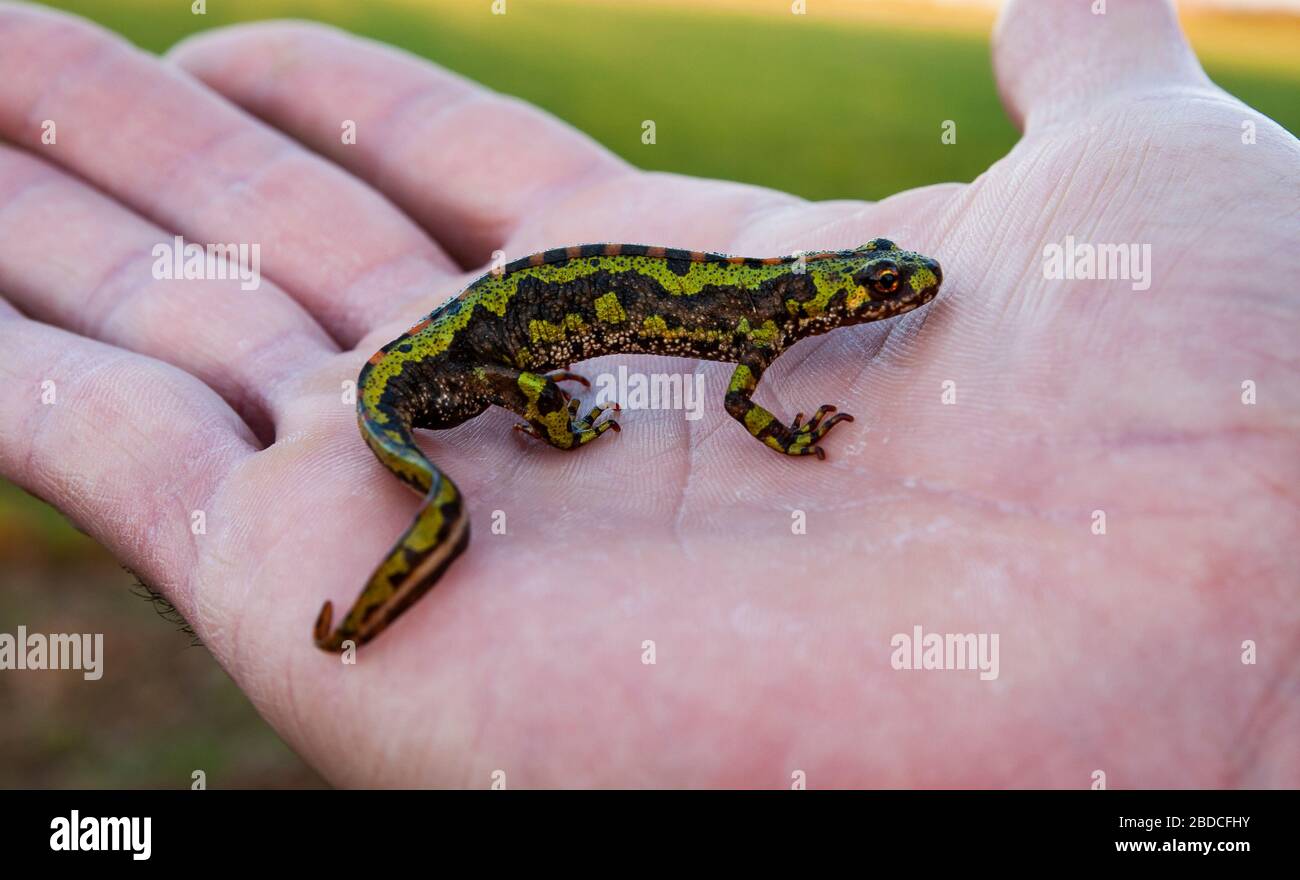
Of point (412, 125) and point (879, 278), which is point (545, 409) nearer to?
point (879, 278)

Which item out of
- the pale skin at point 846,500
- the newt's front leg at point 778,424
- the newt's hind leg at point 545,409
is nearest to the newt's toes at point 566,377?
the pale skin at point 846,500

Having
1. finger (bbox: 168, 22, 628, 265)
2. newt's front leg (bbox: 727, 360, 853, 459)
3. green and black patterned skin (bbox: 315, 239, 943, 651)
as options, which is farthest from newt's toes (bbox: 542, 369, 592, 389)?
finger (bbox: 168, 22, 628, 265)

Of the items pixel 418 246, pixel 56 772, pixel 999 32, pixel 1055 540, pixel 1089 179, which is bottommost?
pixel 56 772

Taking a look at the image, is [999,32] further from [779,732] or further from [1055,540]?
[779,732]

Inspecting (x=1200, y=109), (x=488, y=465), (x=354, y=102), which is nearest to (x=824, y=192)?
(x=354, y=102)

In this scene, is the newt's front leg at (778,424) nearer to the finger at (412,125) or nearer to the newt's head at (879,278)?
the newt's head at (879,278)

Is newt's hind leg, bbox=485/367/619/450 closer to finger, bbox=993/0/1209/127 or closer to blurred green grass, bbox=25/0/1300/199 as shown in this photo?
finger, bbox=993/0/1209/127
